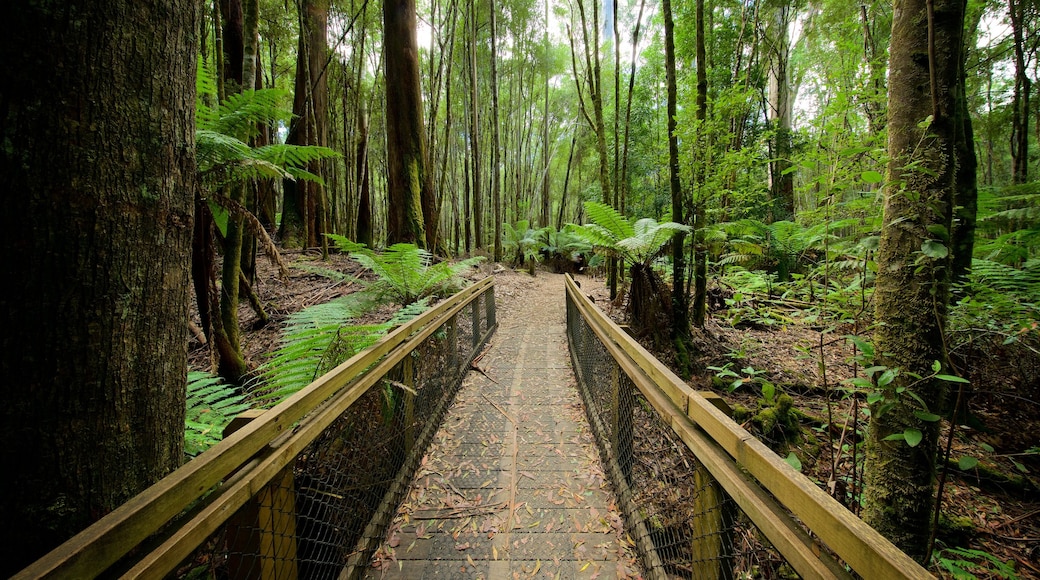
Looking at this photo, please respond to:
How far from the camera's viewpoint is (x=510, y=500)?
94.9 inches

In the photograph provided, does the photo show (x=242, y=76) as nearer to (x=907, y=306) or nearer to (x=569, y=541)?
(x=569, y=541)

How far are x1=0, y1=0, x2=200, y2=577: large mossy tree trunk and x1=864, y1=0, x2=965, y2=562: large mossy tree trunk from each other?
2.55 meters

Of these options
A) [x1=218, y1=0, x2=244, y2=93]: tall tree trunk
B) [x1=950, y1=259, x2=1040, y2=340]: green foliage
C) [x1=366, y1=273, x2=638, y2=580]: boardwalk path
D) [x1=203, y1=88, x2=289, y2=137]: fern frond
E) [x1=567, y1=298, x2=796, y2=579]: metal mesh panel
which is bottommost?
[x1=366, y1=273, x2=638, y2=580]: boardwalk path

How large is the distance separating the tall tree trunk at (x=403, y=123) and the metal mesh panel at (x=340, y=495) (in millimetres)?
4158

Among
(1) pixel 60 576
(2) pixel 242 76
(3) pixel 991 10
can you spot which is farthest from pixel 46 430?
(3) pixel 991 10

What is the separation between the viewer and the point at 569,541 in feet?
6.82

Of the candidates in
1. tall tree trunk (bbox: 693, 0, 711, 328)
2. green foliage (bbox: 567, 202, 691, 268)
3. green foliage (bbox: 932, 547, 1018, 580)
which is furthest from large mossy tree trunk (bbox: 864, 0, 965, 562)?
green foliage (bbox: 567, 202, 691, 268)

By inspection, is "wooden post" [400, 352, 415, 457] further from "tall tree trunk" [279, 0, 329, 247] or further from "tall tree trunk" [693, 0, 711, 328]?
"tall tree trunk" [279, 0, 329, 247]

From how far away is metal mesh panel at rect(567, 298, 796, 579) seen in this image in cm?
136

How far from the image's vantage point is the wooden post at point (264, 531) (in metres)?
1.22

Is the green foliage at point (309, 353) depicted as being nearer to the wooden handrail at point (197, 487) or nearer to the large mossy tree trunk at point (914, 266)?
the wooden handrail at point (197, 487)

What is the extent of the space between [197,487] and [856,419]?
289 cm

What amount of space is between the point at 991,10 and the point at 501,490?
9.79 metres

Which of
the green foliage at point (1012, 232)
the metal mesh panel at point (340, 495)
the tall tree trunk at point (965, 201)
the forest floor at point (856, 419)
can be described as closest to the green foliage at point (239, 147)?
the forest floor at point (856, 419)
